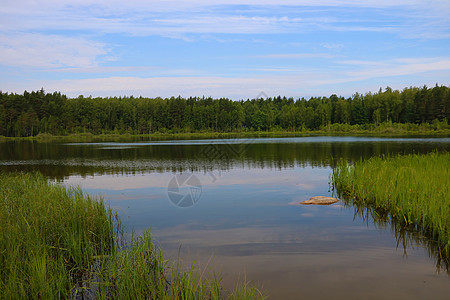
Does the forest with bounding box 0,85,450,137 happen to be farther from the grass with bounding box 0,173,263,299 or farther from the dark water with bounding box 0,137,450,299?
the grass with bounding box 0,173,263,299

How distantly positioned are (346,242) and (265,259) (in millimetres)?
2995

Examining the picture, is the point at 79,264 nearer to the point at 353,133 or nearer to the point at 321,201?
the point at 321,201

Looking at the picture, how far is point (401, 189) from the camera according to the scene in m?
13.3

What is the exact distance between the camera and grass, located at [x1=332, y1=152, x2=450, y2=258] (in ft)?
34.0

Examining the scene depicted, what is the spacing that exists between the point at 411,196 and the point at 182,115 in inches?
→ 5681

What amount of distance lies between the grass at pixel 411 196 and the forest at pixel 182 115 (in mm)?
113595

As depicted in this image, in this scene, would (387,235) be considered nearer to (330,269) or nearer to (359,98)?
(330,269)

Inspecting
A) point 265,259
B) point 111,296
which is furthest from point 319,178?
point 111,296

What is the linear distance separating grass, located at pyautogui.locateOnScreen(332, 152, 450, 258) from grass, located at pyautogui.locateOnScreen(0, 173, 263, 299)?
6127mm

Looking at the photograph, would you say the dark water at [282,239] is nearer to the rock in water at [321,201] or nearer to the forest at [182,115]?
the rock in water at [321,201]

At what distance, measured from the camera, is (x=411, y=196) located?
1241cm

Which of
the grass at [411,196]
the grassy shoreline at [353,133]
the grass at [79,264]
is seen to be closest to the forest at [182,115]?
the grassy shoreline at [353,133]

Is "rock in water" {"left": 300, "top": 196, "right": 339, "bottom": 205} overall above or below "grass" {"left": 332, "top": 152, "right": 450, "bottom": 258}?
below

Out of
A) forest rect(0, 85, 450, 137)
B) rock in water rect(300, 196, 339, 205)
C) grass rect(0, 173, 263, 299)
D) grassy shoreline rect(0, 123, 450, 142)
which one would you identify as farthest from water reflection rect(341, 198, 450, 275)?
forest rect(0, 85, 450, 137)
